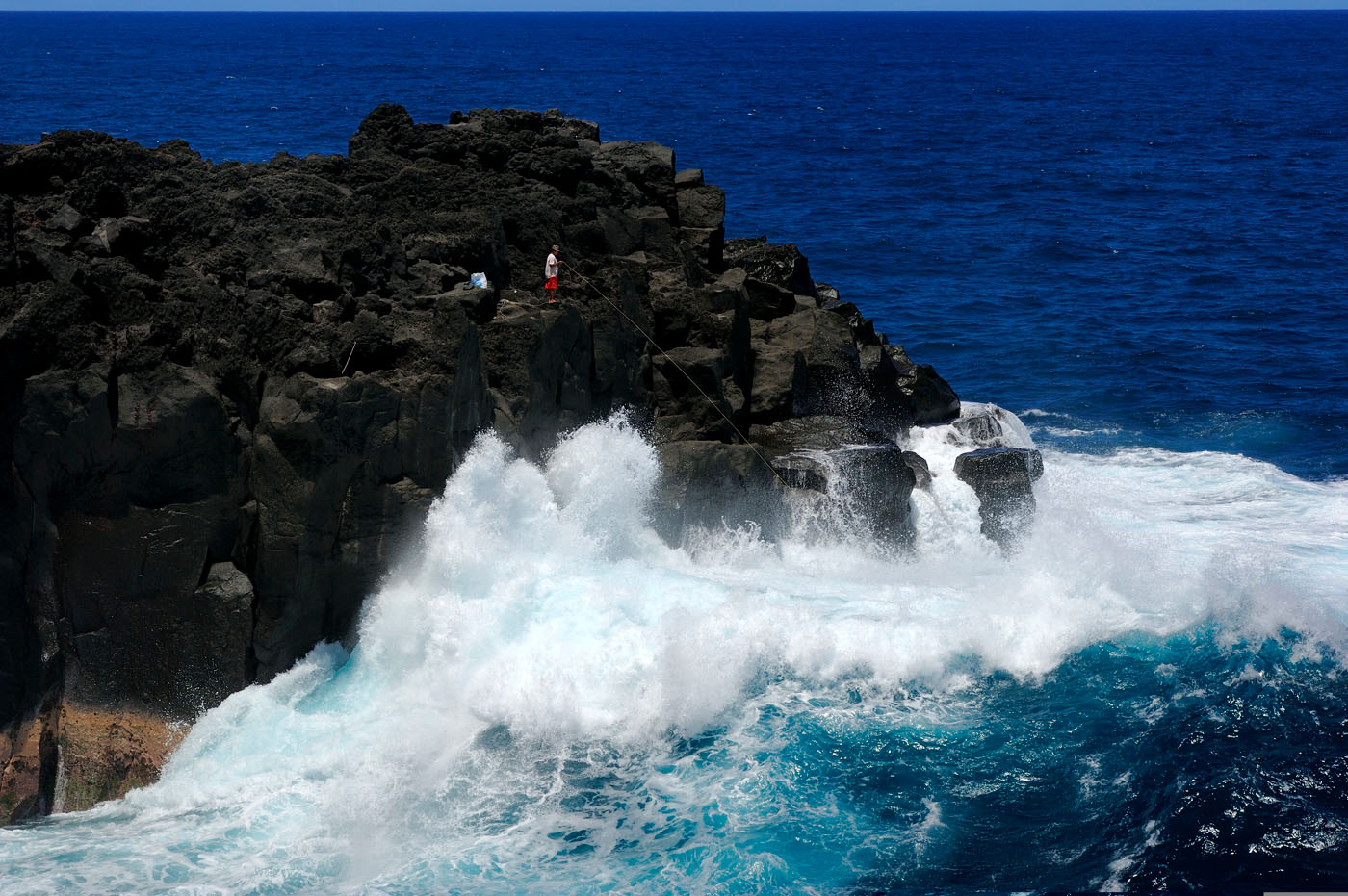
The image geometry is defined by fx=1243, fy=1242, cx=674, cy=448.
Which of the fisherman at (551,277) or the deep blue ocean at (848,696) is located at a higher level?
the fisherman at (551,277)

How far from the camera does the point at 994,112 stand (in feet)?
295

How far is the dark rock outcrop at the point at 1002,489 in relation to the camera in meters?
23.4

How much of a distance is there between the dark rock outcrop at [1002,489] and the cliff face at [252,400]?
6.27 feet

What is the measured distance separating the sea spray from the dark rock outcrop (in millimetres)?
941

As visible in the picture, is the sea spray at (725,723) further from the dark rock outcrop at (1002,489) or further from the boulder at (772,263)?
the boulder at (772,263)

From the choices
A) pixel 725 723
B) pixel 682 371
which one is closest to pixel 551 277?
pixel 682 371

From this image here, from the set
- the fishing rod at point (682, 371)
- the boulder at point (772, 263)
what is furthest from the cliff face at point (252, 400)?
the boulder at point (772, 263)

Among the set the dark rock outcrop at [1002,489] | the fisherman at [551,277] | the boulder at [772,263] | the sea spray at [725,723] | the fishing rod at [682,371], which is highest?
the boulder at [772,263]

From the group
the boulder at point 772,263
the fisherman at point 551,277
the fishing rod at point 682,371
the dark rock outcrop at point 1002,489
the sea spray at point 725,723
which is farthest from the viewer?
the boulder at point 772,263

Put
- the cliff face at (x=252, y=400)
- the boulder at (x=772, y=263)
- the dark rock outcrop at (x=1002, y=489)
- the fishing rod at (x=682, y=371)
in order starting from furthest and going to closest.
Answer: the boulder at (x=772, y=263) → the dark rock outcrop at (x=1002, y=489) → the fishing rod at (x=682, y=371) → the cliff face at (x=252, y=400)

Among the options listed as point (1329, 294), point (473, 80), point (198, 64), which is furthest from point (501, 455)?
point (198, 64)

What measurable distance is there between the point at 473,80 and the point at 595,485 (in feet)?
292

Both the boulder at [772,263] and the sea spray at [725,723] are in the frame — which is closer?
the sea spray at [725,723]

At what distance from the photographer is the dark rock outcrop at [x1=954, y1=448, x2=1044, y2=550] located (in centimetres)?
2344
